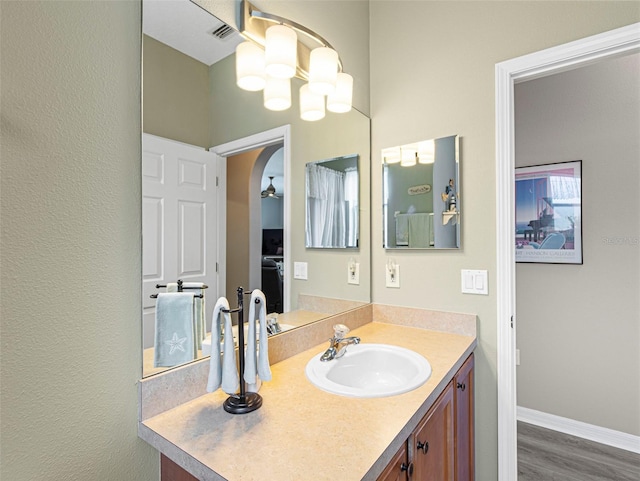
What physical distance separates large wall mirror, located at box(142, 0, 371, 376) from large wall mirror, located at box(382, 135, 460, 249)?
47 centimetres

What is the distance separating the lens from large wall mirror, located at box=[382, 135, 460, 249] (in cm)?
168

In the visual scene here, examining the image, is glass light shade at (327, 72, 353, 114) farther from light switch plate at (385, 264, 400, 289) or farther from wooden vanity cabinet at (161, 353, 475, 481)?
wooden vanity cabinet at (161, 353, 475, 481)

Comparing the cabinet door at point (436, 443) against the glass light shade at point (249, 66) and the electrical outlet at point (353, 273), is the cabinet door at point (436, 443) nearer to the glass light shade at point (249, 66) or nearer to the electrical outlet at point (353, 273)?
the electrical outlet at point (353, 273)

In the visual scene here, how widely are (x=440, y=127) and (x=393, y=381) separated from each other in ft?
4.00

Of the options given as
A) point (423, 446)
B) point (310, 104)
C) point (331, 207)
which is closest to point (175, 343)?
point (423, 446)

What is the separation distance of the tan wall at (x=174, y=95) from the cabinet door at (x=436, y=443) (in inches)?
44.3

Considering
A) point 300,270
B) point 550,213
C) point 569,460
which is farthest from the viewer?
point 550,213

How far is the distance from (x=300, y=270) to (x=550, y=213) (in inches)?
80.7

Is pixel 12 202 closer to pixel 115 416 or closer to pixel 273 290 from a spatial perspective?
pixel 115 416

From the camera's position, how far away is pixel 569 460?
2.12 meters

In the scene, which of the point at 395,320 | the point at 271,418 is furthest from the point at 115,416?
the point at 395,320

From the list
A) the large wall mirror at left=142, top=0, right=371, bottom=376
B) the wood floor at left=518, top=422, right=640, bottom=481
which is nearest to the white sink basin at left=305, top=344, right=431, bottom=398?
the large wall mirror at left=142, top=0, right=371, bottom=376

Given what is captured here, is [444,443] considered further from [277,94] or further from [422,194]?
[277,94]

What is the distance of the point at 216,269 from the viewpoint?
1133 mm
